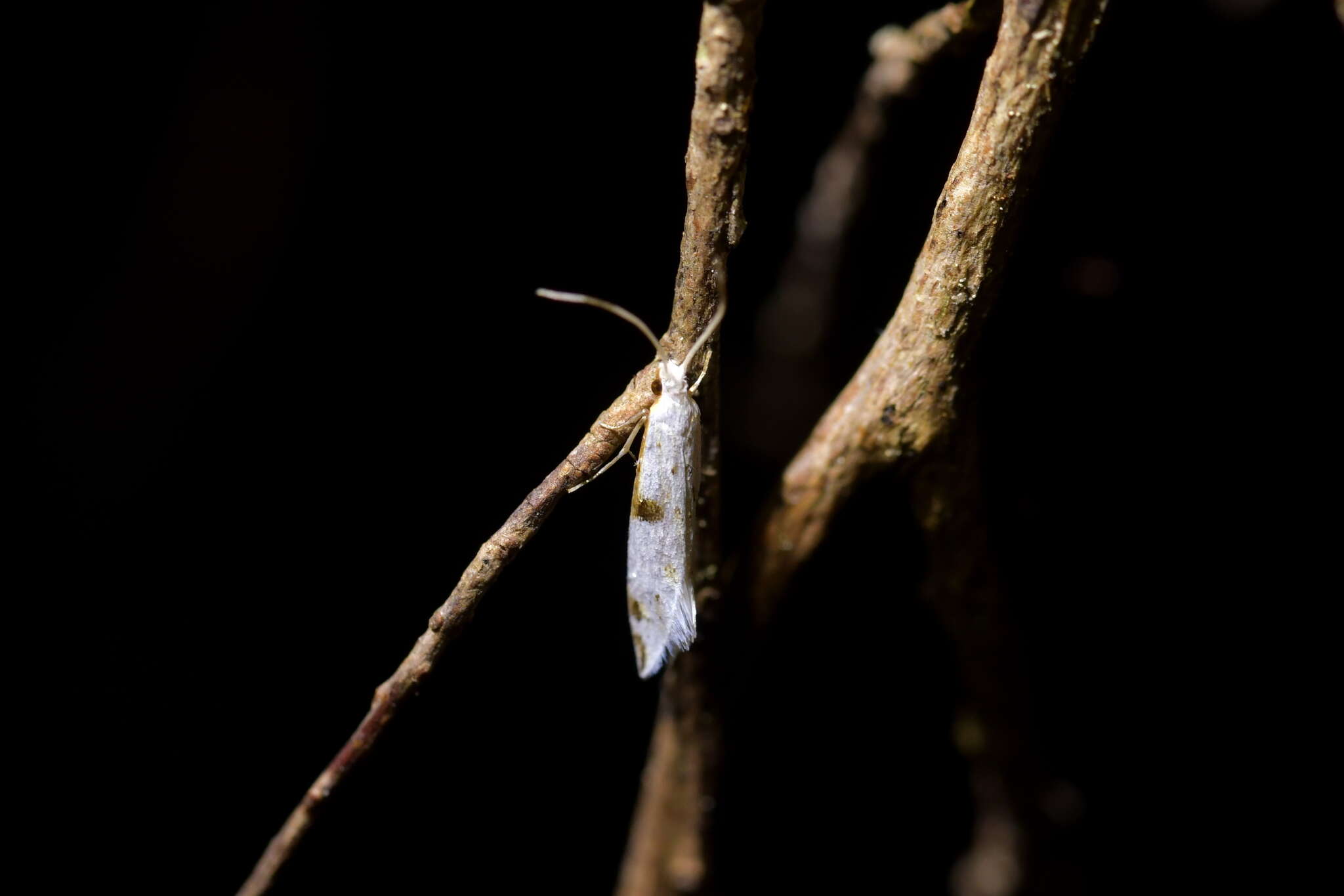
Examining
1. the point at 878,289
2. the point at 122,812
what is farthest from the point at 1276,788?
the point at 122,812

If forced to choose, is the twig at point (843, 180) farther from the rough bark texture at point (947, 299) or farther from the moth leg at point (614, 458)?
the moth leg at point (614, 458)

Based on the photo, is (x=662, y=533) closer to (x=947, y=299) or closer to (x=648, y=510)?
(x=648, y=510)

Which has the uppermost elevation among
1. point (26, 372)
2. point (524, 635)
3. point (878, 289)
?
point (878, 289)

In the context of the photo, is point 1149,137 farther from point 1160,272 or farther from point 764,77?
point 764,77

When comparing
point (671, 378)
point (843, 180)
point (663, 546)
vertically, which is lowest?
point (663, 546)

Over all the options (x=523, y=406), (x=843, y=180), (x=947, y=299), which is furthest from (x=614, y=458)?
(x=843, y=180)

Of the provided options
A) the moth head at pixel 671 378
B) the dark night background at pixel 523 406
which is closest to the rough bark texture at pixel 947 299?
the dark night background at pixel 523 406

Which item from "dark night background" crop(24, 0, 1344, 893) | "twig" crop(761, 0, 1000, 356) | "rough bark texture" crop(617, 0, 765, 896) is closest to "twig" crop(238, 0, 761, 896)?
"rough bark texture" crop(617, 0, 765, 896)

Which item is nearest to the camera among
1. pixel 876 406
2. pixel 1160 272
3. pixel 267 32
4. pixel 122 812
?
pixel 876 406
